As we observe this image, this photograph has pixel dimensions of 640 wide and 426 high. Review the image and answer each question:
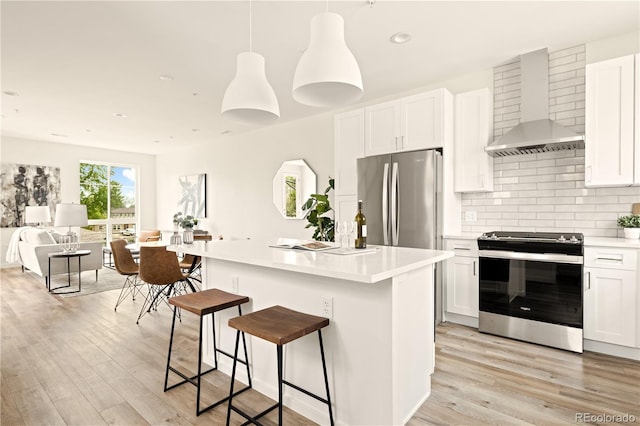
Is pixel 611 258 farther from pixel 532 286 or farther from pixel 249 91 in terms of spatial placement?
pixel 249 91

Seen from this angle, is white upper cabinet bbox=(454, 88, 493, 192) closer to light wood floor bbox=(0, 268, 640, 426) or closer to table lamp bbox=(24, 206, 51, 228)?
light wood floor bbox=(0, 268, 640, 426)

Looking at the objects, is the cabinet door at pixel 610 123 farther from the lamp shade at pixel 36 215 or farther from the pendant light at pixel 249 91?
the lamp shade at pixel 36 215

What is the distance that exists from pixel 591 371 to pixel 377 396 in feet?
6.33

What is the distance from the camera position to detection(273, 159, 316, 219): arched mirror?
5.71 metres

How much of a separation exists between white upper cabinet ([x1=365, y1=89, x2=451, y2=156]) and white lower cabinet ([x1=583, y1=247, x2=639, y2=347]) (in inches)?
68.1

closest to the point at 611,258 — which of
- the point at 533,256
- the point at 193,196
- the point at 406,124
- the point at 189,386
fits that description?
the point at 533,256

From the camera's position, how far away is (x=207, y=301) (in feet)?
7.31

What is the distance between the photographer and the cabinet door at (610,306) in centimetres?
275

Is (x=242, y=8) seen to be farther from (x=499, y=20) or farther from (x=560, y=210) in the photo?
(x=560, y=210)

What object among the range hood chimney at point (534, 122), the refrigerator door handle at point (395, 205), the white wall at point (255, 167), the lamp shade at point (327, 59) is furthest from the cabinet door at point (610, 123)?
the lamp shade at point (327, 59)

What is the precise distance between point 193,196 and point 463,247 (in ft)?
20.9

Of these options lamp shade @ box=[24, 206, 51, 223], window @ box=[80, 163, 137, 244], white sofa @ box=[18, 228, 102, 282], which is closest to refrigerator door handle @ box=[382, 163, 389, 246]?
white sofa @ box=[18, 228, 102, 282]

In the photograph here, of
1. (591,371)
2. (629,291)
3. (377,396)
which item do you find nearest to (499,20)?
(629,291)

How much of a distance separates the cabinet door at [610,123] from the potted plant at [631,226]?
0.31m
